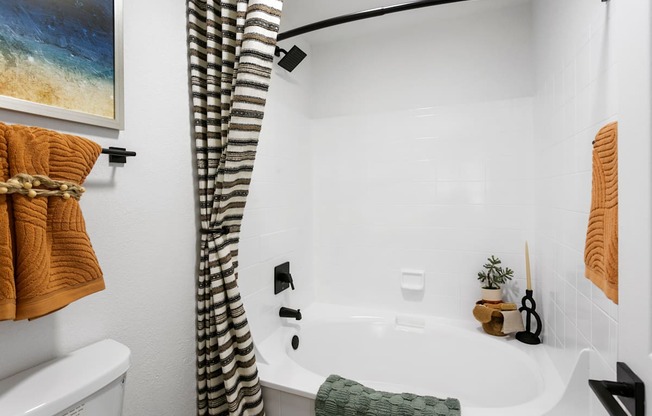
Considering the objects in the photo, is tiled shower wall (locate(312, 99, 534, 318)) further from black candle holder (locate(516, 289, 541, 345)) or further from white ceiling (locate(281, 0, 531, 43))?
white ceiling (locate(281, 0, 531, 43))

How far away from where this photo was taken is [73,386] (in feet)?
2.35

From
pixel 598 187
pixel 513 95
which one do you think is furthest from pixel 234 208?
pixel 513 95

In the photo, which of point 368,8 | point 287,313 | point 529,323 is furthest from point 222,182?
point 529,323

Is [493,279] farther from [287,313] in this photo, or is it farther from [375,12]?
[375,12]

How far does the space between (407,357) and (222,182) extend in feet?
4.96

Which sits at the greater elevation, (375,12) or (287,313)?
(375,12)

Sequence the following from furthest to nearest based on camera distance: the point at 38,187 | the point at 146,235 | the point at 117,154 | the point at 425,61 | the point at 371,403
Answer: the point at 425,61
the point at 371,403
the point at 146,235
the point at 117,154
the point at 38,187

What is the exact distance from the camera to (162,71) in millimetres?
1126

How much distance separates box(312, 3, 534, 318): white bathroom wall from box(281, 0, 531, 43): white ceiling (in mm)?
48

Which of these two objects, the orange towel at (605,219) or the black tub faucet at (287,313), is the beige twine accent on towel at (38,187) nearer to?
the orange towel at (605,219)

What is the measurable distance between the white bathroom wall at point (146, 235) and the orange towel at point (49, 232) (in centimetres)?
17

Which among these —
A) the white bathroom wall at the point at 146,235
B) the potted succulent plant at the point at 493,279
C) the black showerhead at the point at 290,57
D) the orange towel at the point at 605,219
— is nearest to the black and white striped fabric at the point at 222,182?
the white bathroom wall at the point at 146,235

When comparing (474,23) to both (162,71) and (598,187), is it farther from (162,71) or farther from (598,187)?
(162,71)

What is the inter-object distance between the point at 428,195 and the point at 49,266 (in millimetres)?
1869
